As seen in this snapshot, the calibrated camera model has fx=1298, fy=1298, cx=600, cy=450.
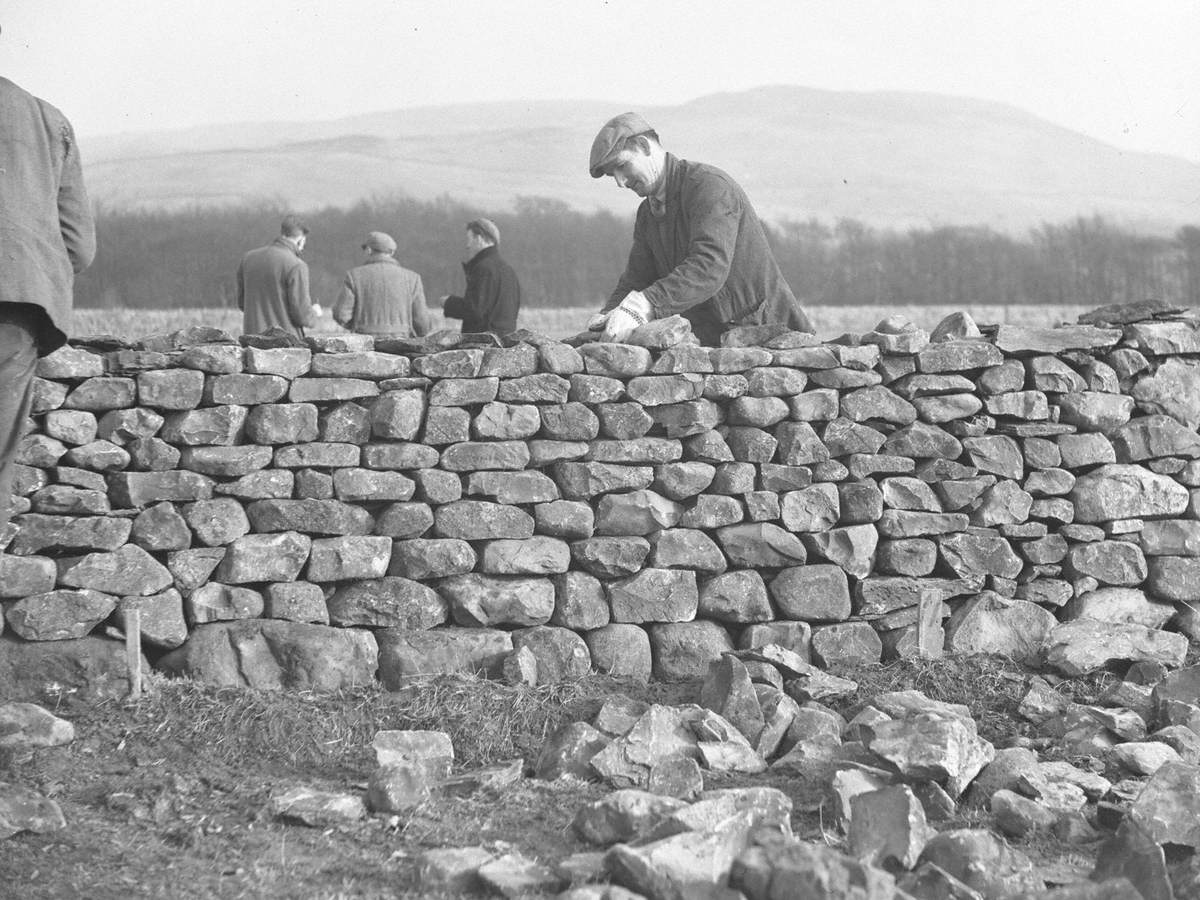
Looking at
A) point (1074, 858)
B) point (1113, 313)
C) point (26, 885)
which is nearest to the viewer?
point (26, 885)

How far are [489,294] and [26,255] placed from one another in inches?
155

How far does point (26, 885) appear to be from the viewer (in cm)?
361

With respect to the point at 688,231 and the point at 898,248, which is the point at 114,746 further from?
the point at 898,248

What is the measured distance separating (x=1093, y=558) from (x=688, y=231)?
247 centimetres

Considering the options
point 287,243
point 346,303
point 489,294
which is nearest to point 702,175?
point 489,294

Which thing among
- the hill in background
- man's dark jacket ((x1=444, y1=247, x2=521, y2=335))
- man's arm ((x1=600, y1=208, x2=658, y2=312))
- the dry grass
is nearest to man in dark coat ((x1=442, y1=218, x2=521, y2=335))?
man's dark jacket ((x1=444, y1=247, x2=521, y2=335))

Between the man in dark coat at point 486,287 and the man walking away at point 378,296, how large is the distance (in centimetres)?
50

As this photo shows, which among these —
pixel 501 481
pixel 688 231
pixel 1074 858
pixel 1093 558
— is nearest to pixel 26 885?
pixel 501 481

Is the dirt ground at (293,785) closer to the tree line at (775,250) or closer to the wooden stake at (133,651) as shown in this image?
the wooden stake at (133,651)

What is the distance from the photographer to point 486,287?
8.03m

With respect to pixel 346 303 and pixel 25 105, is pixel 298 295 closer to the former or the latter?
pixel 346 303

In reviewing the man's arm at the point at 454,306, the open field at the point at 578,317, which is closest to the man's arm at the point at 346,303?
the man's arm at the point at 454,306

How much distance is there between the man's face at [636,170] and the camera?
593 centimetres

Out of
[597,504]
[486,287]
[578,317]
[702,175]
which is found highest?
[702,175]
